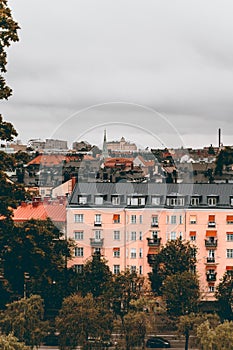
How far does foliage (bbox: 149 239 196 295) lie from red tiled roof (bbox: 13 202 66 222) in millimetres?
4166

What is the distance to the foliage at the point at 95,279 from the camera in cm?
2795

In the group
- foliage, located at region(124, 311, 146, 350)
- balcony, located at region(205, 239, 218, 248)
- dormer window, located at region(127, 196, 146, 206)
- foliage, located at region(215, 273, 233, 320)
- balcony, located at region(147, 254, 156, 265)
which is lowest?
foliage, located at region(124, 311, 146, 350)

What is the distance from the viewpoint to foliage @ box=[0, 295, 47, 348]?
22.8 metres

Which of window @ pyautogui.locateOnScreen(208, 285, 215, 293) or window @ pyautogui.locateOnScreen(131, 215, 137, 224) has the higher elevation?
window @ pyautogui.locateOnScreen(131, 215, 137, 224)

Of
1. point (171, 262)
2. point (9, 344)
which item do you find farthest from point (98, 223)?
point (9, 344)

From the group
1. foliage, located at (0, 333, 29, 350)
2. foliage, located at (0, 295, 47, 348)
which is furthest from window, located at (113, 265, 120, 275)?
foliage, located at (0, 333, 29, 350)

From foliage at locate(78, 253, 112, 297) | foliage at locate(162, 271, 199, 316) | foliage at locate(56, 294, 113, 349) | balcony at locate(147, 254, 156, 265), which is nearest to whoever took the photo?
foliage at locate(56, 294, 113, 349)

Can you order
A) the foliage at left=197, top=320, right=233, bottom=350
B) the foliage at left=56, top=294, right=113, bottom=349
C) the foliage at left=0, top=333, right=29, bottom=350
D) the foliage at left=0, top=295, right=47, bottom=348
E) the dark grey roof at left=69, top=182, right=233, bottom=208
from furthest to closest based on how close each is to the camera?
the dark grey roof at left=69, top=182, right=233, bottom=208
the foliage at left=56, top=294, right=113, bottom=349
the foliage at left=0, top=295, right=47, bottom=348
the foliage at left=197, top=320, right=233, bottom=350
the foliage at left=0, top=333, right=29, bottom=350

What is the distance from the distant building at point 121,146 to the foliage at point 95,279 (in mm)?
4603

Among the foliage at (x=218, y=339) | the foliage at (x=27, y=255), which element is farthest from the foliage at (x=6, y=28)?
the foliage at (x=218, y=339)

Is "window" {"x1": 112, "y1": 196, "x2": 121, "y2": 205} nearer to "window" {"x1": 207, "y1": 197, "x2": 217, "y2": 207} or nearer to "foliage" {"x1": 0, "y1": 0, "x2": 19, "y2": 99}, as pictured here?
"window" {"x1": 207, "y1": 197, "x2": 217, "y2": 207}

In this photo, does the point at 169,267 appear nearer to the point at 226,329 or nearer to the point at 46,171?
the point at 226,329

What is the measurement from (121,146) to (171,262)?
18.5 feet

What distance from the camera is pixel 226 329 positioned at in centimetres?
2159
